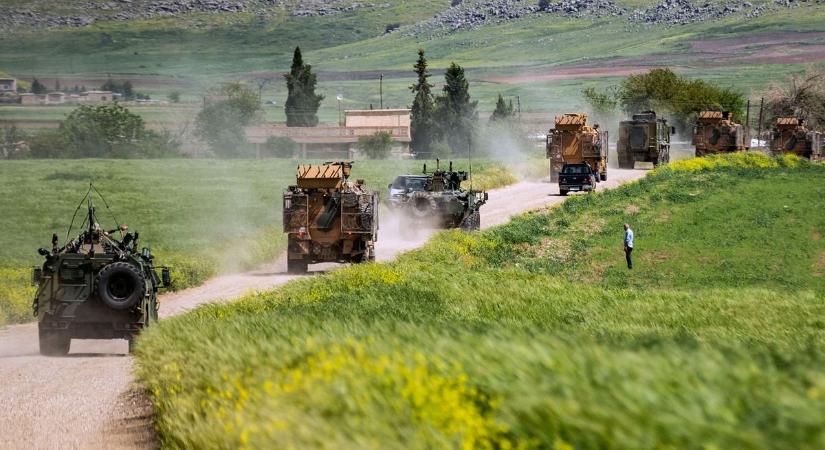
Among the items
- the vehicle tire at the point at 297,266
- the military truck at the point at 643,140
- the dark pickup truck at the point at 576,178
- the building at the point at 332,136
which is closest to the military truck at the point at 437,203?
the vehicle tire at the point at 297,266

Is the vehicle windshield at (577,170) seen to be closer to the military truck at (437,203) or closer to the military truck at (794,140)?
the military truck at (437,203)

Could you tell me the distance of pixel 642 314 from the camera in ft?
73.4

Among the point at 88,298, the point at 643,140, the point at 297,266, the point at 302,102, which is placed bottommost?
the point at 297,266

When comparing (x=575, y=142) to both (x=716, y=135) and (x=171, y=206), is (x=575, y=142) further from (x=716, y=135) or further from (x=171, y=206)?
(x=716, y=135)

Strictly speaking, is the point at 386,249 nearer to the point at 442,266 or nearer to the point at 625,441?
the point at 442,266

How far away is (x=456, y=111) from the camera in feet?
419

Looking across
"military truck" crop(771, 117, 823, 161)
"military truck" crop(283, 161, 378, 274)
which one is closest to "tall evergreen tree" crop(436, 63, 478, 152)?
"military truck" crop(771, 117, 823, 161)

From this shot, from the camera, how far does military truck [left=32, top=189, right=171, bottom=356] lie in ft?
70.0

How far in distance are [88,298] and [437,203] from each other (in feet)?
71.8

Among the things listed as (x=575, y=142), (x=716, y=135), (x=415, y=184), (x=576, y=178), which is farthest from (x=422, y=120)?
(x=415, y=184)

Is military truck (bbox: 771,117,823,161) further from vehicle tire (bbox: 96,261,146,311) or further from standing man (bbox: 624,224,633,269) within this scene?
vehicle tire (bbox: 96,261,146,311)

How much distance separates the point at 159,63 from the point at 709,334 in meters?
80.3

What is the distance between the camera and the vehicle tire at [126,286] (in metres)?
21.3

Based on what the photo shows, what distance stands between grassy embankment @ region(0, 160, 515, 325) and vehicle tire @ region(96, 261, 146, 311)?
22.6ft
